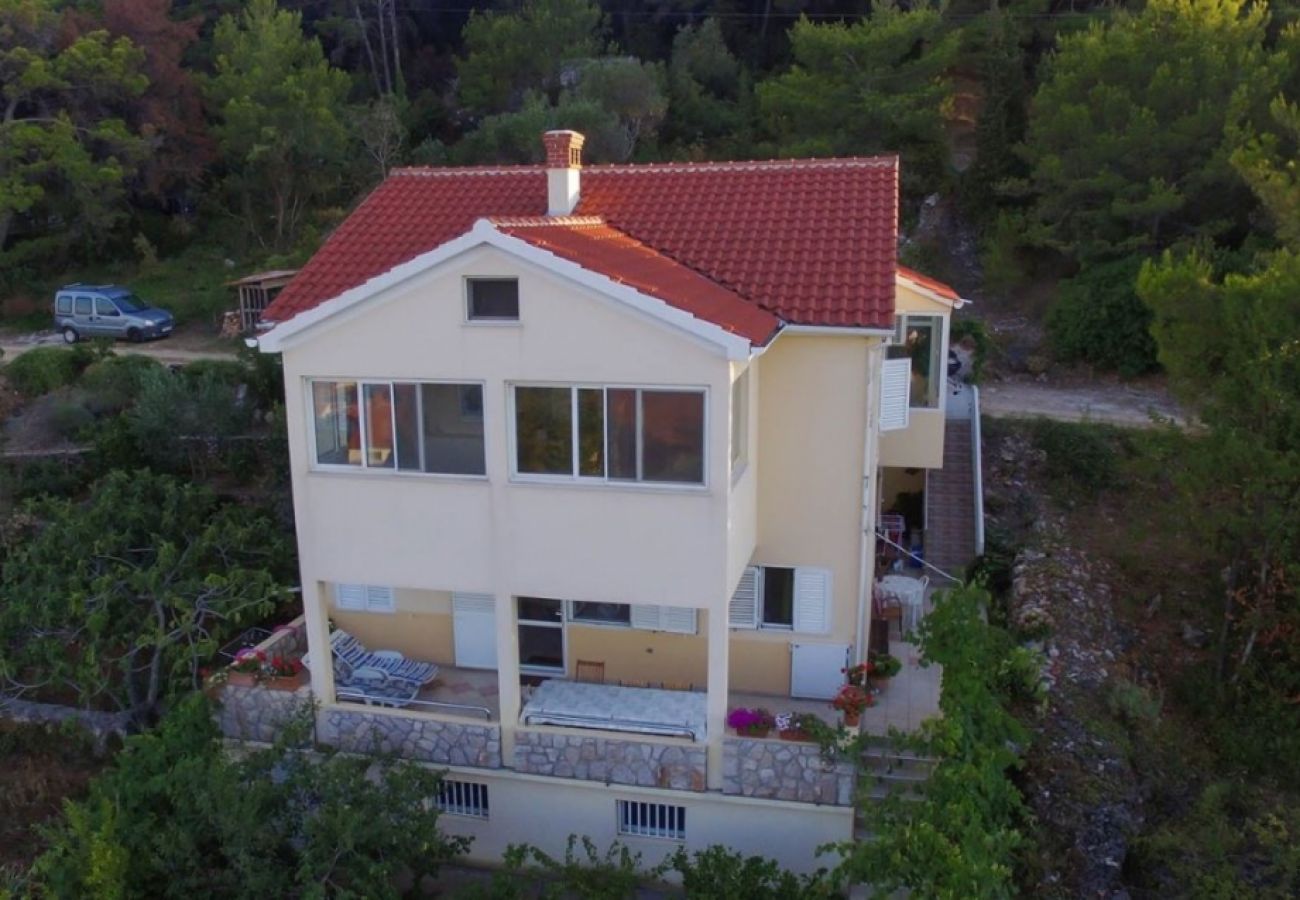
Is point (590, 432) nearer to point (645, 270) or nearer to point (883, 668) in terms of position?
point (645, 270)

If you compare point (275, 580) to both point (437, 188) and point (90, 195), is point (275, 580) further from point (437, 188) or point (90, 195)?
point (90, 195)

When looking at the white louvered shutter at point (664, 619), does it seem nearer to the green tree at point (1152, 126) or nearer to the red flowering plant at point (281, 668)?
the red flowering plant at point (281, 668)

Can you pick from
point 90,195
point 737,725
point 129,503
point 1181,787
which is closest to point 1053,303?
point 1181,787

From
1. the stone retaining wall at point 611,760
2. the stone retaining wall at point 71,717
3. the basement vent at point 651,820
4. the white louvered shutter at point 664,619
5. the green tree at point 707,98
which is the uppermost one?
the green tree at point 707,98

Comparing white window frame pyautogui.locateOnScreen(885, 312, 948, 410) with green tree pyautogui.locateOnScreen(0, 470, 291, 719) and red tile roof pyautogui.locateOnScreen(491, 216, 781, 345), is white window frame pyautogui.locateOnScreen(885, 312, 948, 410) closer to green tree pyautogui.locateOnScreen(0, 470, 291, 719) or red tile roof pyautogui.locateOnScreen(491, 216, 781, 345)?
red tile roof pyautogui.locateOnScreen(491, 216, 781, 345)

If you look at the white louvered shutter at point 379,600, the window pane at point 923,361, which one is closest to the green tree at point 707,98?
the window pane at point 923,361

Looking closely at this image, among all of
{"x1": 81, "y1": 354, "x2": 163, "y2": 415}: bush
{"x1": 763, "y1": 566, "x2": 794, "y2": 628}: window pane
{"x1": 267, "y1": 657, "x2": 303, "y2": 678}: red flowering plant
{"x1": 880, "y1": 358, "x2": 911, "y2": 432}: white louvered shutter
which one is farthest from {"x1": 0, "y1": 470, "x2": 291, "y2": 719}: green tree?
{"x1": 880, "y1": 358, "x2": 911, "y2": 432}: white louvered shutter
